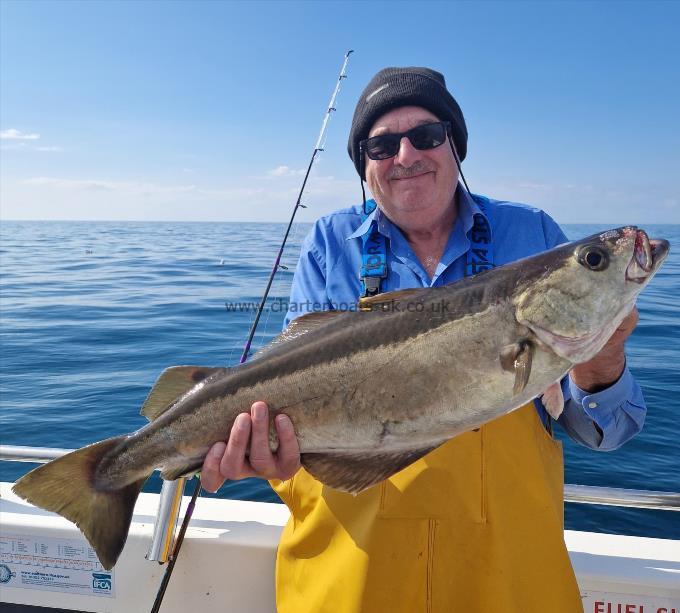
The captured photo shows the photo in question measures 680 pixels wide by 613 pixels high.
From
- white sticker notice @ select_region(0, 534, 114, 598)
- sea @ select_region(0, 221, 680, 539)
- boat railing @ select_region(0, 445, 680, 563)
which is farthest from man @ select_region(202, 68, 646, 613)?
sea @ select_region(0, 221, 680, 539)

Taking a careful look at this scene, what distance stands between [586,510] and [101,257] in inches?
1153

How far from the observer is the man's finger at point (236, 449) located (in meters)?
2.45

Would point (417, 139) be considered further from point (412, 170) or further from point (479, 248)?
point (479, 248)

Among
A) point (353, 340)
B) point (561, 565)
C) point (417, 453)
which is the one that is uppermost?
point (353, 340)

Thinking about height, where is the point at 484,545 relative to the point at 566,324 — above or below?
below

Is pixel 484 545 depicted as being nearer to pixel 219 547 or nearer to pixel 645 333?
pixel 219 547

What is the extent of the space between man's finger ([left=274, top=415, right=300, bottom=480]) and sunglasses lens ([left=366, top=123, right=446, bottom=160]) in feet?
5.92

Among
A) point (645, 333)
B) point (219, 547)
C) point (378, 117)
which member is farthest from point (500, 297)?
point (645, 333)

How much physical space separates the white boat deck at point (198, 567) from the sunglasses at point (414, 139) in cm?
257

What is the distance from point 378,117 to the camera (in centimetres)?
361

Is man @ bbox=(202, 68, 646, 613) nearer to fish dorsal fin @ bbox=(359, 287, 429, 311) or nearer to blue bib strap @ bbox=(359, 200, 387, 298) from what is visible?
blue bib strap @ bbox=(359, 200, 387, 298)

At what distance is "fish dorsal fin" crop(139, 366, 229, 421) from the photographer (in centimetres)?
267

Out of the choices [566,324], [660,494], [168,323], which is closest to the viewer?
[566,324]

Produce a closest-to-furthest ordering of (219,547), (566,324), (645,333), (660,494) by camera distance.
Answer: (566,324) < (660,494) < (219,547) < (645,333)
